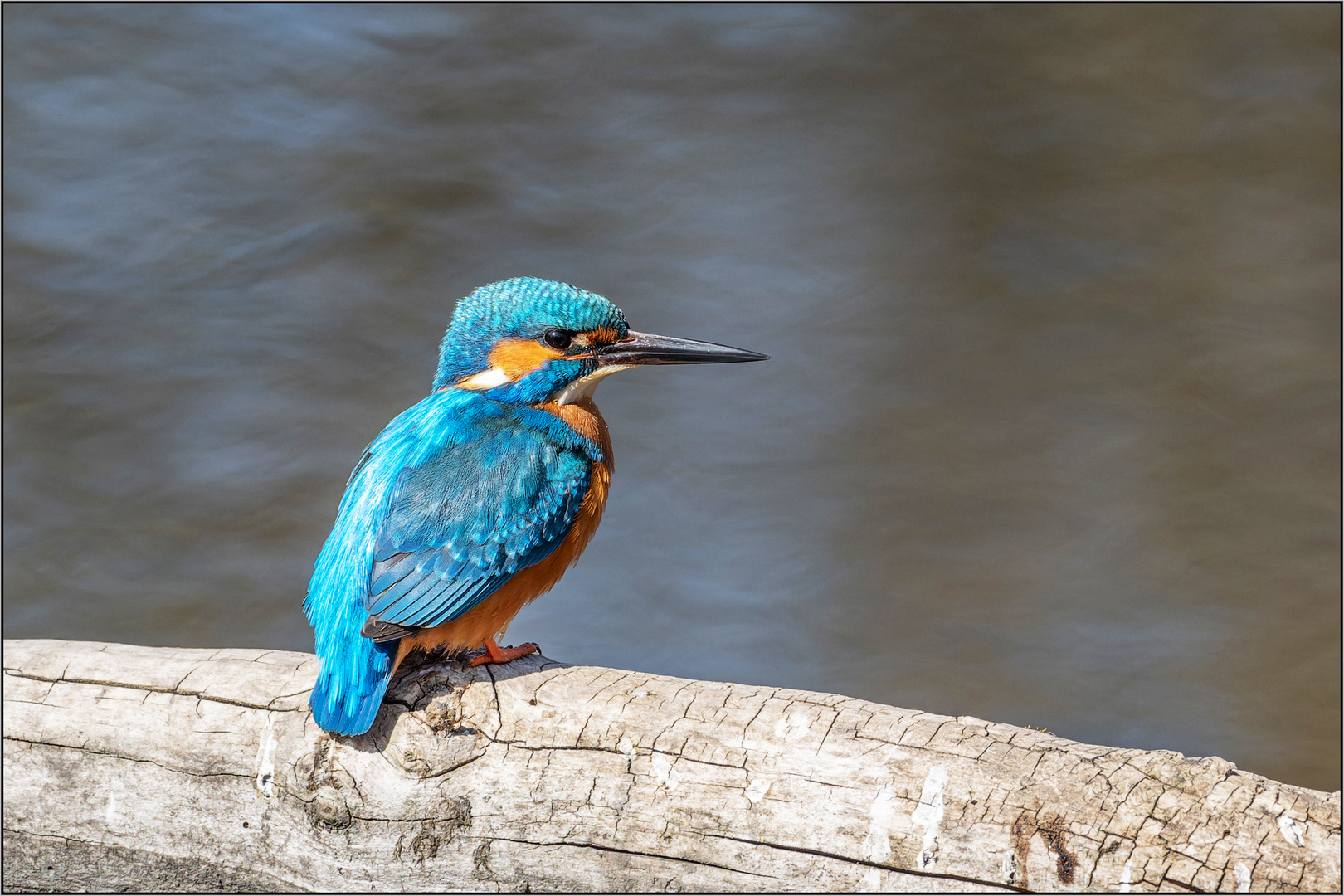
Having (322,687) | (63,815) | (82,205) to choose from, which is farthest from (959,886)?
(82,205)

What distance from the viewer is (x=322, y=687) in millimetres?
1834

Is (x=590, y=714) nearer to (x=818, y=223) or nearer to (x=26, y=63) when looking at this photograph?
(x=818, y=223)

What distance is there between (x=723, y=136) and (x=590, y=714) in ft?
15.5

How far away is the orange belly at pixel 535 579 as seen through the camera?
2.07 m

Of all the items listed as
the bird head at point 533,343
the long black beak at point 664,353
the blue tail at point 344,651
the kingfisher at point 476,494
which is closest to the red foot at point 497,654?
the kingfisher at point 476,494

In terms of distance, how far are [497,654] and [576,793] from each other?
0.42 m

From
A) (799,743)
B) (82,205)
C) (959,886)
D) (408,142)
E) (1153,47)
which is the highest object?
(1153,47)

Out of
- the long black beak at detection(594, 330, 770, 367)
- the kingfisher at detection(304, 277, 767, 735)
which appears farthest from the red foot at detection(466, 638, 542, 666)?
the long black beak at detection(594, 330, 770, 367)

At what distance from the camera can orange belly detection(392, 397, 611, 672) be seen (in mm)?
2068

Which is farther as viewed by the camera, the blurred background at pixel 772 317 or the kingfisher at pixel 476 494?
the blurred background at pixel 772 317

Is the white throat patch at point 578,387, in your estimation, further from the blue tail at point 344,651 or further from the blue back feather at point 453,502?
the blue tail at point 344,651

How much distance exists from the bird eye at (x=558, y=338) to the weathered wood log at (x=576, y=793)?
0.66 m

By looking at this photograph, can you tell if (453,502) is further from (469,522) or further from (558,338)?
(558,338)

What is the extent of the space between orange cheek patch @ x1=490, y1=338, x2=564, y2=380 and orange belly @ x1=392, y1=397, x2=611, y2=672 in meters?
0.09
